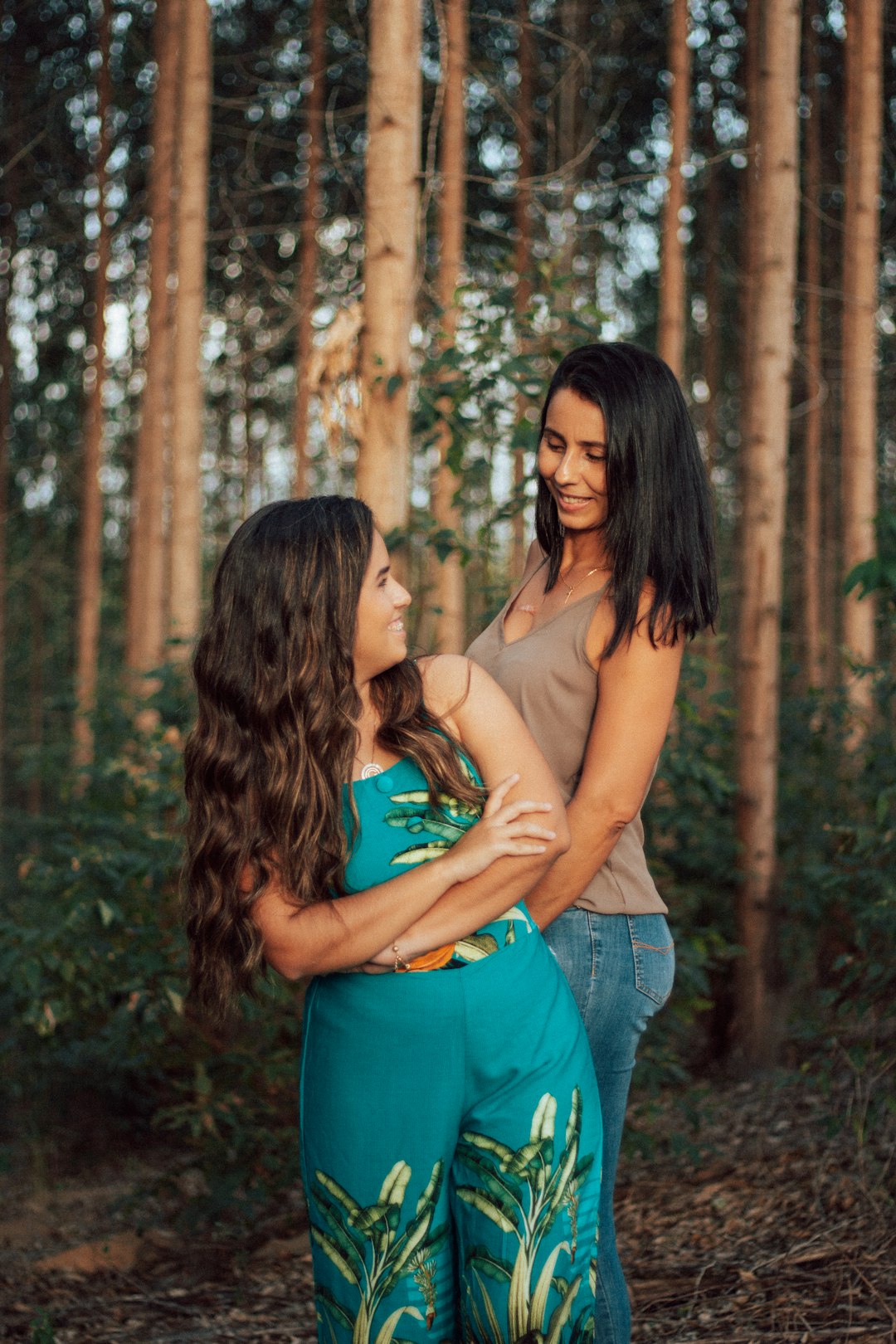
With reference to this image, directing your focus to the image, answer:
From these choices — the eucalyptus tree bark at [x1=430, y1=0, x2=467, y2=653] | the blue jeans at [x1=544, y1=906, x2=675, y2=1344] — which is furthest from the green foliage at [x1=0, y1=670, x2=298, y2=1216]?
the eucalyptus tree bark at [x1=430, y1=0, x2=467, y2=653]

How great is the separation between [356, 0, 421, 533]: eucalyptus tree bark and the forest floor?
2333 millimetres

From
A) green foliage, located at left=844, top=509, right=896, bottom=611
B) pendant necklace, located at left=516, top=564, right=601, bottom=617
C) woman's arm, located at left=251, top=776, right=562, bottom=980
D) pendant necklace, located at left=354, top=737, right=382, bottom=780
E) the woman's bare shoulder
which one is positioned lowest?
woman's arm, located at left=251, top=776, right=562, bottom=980

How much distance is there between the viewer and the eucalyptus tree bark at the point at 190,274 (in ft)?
26.2

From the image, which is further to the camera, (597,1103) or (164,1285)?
(164,1285)

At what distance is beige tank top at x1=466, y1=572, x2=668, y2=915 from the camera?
2.10 meters

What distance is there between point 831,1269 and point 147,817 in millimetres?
2819

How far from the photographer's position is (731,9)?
42.8ft

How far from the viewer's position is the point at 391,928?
1808 mm

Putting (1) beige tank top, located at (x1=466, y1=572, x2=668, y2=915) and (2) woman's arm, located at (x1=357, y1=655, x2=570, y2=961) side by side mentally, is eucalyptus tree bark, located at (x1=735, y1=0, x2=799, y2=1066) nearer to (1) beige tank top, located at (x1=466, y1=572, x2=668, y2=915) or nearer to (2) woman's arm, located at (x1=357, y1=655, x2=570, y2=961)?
(1) beige tank top, located at (x1=466, y1=572, x2=668, y2=915)

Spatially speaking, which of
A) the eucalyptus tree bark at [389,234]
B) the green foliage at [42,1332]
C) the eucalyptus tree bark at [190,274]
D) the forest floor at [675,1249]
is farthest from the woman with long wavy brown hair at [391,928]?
the eucalyptus tree bark at [190,274]

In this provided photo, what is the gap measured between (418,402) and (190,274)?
485 centimetres

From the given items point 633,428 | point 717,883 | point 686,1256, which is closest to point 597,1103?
point 633,428

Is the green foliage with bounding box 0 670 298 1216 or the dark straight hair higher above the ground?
the dark straight hair

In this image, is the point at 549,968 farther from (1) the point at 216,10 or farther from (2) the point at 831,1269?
(1) the point at 216,10
